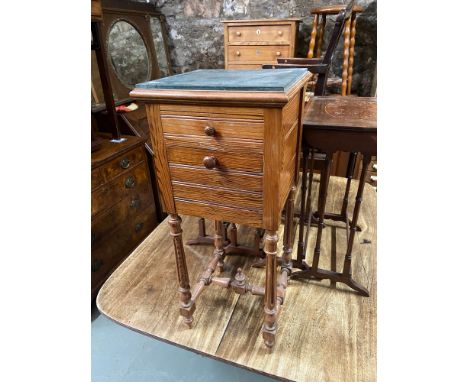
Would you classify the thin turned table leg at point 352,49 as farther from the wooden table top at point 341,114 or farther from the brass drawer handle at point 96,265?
the brass drawer handle at point 96,265

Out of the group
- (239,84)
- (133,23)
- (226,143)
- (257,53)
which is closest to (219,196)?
(226,143)

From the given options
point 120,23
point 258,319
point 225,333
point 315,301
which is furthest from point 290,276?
point 120,23

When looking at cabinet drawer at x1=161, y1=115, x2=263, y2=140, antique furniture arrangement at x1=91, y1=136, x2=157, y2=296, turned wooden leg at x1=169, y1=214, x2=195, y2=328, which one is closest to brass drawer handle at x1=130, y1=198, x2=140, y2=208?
antique furniture arrangement at x1=91, y1=136, x2=157, y2=296

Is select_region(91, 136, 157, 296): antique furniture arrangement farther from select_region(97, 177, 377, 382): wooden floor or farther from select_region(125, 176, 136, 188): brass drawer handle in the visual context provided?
select_region(97, 177, 377, 382): wooden floor

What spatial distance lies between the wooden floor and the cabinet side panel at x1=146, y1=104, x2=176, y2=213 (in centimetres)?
48

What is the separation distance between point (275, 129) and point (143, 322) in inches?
33.9

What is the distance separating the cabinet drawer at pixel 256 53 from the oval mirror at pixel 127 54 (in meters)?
0.73

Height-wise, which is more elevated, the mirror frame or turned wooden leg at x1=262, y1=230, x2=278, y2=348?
the mirror frame

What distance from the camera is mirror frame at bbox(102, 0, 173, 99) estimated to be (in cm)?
207

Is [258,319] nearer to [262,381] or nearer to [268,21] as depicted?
[262,381]

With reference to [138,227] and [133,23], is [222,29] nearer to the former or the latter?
[133,23]

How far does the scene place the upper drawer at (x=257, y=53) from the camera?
2.21 meters

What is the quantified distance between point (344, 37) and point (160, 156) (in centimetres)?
202

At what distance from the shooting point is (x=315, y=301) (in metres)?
1.17
